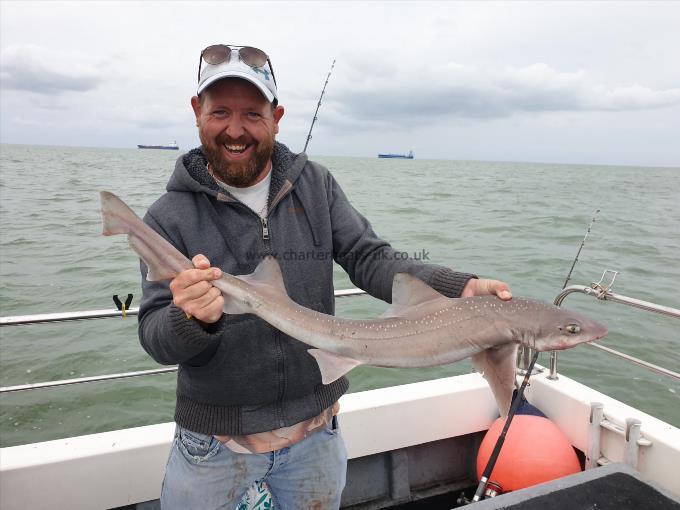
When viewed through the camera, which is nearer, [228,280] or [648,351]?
[228,280]

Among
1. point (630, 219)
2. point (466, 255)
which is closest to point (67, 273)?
point (466, 255)

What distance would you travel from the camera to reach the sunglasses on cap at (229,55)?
2529 millimetres

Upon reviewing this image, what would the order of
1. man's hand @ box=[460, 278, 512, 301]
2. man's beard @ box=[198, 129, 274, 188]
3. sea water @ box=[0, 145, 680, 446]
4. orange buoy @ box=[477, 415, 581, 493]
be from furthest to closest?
sea water @ box=[0, 145, 680, 446] < orange buoy @ box=[477, 415, 581, 493] < man's beard @ box=[198, 129, 274, 188] < man's hand @ box=[460, 278, 512, 301]

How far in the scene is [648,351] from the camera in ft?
29.9

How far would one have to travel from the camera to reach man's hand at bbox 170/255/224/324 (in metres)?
2.02

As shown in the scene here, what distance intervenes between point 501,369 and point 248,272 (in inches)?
51.5

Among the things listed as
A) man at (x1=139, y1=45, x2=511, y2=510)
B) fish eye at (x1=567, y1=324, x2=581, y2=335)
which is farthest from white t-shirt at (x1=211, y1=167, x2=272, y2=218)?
fish eye at (x1=567, y1=324, x2=581, y2=335)

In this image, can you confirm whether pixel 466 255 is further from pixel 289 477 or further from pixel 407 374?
pixel 289 477

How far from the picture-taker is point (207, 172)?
259 centimetres

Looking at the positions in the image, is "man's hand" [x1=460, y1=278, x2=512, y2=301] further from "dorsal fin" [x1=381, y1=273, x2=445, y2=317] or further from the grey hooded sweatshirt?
"dorsal fin" [x1=381, y1=273, x2=445, y2=317]

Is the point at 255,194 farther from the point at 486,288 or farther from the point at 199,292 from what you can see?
A: the point at 486,288

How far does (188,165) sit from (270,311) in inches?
38.0

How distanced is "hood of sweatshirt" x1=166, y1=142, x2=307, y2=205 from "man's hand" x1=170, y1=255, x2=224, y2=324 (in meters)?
0.56

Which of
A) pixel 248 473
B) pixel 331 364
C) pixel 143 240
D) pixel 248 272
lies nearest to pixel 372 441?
pixel 248 473
